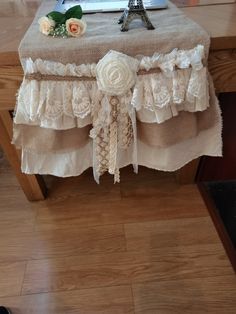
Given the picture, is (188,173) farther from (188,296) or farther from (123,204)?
(188,296)

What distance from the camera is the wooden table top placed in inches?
23.7

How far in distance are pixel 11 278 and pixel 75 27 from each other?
0.91m

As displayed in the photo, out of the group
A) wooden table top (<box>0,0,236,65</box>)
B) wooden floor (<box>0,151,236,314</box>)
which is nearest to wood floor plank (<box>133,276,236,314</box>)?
wooden floor (<box>0,151,236,314</box>)

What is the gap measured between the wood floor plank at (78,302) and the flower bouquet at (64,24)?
2.80 ft

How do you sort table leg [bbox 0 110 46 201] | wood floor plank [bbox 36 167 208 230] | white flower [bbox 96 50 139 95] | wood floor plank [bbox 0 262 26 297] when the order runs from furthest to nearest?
wood floor plank [bbox 36 167 208 230], wood floor plank [bbox 0 262 26 297], table leg [bbox 0 110 46 201], white flower [bbox 96 50 139 95]

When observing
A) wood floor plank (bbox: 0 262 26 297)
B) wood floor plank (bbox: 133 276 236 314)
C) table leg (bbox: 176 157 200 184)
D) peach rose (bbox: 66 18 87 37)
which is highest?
peach rose (bbox: 66 18 87 37)

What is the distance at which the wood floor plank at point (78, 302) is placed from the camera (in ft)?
2.85

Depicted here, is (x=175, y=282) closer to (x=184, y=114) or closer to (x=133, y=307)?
(x=133, y=307)

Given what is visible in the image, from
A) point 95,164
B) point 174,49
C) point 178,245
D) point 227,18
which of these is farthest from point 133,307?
point 227,18

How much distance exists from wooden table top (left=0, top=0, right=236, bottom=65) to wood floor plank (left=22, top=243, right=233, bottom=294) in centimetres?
77

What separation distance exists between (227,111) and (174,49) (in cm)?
44

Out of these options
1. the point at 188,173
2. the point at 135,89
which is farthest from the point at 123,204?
the point at 135,89

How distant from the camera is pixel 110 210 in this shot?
1.16 metres

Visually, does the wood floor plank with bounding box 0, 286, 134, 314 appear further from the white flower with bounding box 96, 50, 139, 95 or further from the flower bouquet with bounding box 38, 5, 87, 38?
the flower bouquet with bounding box 38, 5, 87, 38
